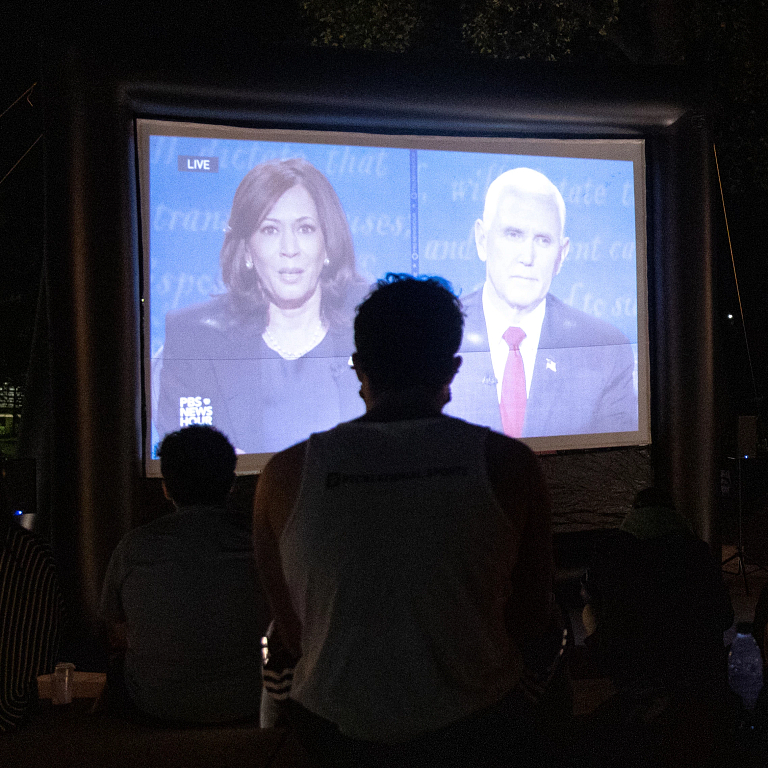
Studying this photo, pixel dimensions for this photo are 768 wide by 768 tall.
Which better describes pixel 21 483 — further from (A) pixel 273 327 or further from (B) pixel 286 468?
(B) pixel 286 468

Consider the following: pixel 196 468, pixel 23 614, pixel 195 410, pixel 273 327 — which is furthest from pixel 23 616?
pixel 273 327

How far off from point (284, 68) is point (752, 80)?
18.1 feet

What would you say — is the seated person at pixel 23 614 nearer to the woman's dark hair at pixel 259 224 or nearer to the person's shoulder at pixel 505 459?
the person's shoulder at pixel 505 459

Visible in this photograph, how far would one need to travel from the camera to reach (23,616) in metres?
2.14

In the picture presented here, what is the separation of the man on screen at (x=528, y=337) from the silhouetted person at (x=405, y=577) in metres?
2.97

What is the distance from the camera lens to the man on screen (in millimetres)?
4137

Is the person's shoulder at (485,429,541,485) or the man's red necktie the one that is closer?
the person's shoulder at (485,429,541,485)

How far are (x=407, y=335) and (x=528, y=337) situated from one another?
3121 millimetres

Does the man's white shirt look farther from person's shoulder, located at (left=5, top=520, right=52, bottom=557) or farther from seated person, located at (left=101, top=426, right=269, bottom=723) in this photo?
person's shoulder, located at (left=5, top=520, right=52, bottom=557)

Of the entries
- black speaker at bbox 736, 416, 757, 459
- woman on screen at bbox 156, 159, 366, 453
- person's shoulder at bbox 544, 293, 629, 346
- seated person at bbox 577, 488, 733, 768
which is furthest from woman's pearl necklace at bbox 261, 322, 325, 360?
black speaker at bbox 736, 416, 757, 459

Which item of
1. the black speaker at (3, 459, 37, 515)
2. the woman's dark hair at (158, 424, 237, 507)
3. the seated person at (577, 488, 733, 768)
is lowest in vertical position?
the seated person at (577, 488, 733, 768)

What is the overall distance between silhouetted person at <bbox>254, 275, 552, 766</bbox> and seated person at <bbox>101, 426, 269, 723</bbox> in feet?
2.90

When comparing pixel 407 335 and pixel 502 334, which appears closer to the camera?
pixel 407 335

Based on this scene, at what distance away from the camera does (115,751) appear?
5.62 feet
